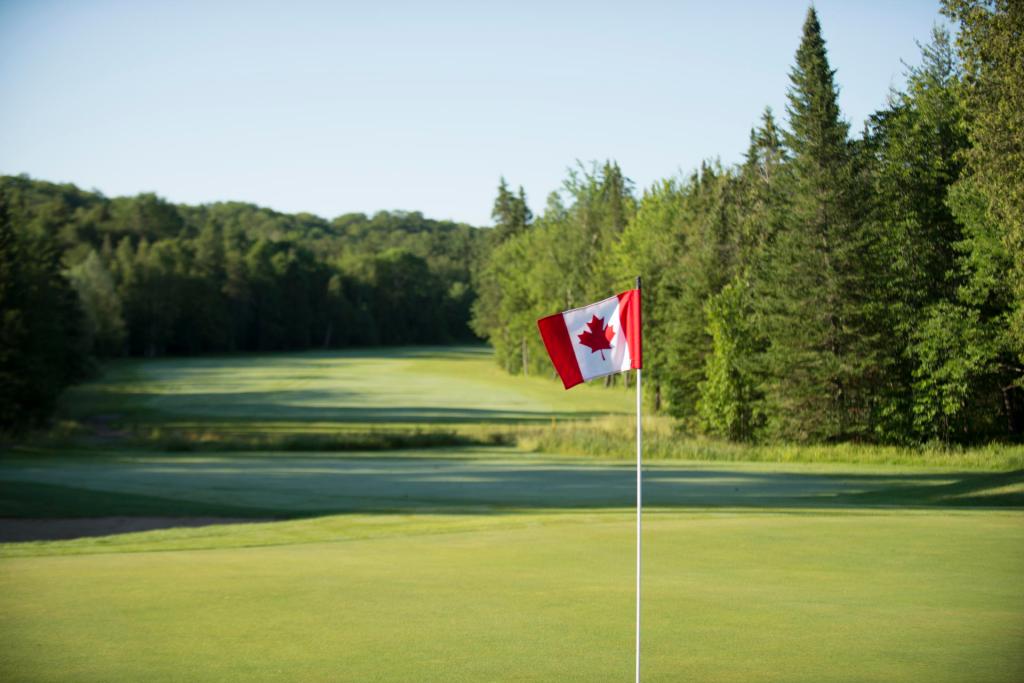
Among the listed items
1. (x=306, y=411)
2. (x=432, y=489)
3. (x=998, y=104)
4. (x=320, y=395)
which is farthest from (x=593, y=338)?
(x=320, y=395)

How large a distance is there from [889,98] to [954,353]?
13.9m

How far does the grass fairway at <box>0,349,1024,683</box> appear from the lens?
24.1ft

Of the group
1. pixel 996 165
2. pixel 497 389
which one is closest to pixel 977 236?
pixel 996 165

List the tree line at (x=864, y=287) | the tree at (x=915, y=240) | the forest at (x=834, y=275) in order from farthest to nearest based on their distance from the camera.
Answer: the tree at (x=915, y=240), the tree line at (x=864, y=287), the forest at (x=834, y=275)

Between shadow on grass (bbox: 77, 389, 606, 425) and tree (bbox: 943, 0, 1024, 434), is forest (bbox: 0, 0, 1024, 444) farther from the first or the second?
shadow on grass (bbox: 77, 389, 606, 425)

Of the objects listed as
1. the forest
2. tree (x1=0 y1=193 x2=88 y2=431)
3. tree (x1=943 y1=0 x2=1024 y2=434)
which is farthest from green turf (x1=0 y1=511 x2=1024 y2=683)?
tree (x1=0 y1=193 x2=88 y2=431)

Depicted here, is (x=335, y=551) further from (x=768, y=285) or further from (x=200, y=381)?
(x=200, y=381)

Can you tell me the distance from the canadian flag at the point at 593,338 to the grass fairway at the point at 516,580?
7.22ft

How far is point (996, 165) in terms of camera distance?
25234 mm

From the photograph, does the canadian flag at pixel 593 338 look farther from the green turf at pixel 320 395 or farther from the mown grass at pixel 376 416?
the green turf at pixel 320 395

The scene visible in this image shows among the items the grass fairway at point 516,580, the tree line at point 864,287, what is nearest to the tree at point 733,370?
the tree line at point 864,287

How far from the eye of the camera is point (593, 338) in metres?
7.66

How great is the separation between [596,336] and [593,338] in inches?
1.1

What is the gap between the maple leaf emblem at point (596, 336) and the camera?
25.0 feet
